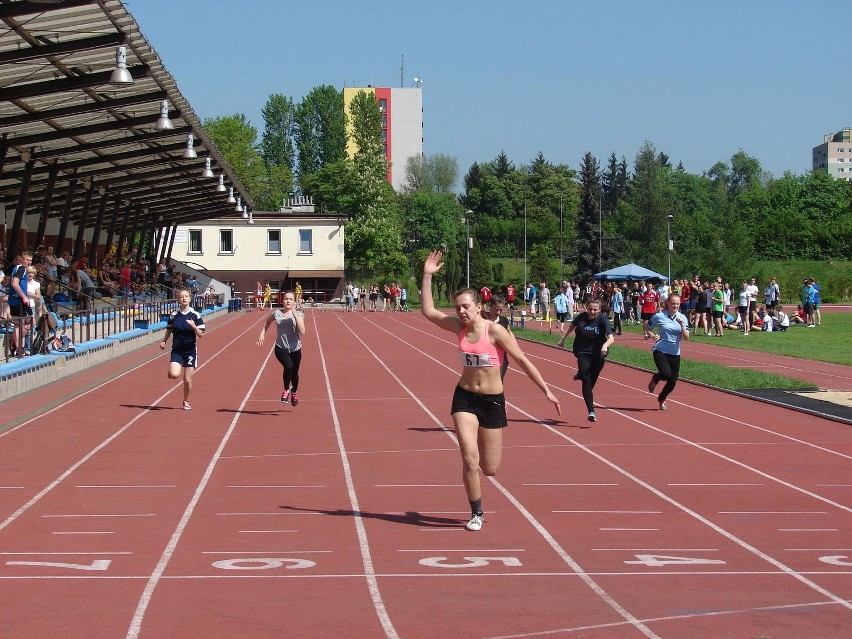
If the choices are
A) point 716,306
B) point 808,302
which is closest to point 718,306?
point 716,306

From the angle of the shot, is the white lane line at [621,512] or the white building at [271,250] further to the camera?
the white building at [271,250]

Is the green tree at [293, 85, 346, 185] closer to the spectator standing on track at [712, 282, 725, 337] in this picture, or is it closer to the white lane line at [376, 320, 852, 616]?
the spectator standing on track at [712, 282, 725, 337]

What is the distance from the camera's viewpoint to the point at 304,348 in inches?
1388

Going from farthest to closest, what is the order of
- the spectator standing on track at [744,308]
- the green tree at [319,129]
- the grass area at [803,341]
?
the green tree at [319,129]
the spectator standing on track at [744,308]
the grass area at [803,341]

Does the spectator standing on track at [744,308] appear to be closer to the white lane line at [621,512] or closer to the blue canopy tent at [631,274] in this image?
the blue canopy tent at [631,274]

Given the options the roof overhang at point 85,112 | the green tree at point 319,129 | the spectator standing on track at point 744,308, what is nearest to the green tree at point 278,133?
the green tree at point 319,129

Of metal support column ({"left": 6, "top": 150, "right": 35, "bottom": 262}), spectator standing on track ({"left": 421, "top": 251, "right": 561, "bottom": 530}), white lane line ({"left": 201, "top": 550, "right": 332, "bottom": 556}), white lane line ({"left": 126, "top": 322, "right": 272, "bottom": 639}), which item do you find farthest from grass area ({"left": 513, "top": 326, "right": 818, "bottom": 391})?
metal support column ({"left": 6, "top": 150, "right": 35, "bottom": 262})

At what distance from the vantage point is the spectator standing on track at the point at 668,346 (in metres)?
18.3

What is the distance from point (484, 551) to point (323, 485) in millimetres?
3269

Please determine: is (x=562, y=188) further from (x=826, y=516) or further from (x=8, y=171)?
(x=826, y=516)

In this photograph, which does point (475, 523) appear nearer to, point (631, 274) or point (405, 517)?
point (405, 517)

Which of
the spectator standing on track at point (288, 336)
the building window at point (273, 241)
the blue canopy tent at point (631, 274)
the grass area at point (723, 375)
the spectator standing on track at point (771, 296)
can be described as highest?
the building window at point (273, 241)

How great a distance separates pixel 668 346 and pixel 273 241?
66.7m

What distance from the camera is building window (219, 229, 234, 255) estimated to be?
273 feet
